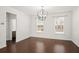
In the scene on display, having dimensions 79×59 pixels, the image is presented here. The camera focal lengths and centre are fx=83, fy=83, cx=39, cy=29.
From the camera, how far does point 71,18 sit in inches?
158

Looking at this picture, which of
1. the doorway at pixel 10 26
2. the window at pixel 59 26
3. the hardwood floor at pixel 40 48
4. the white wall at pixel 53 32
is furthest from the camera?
the doorway at pixel 10 26

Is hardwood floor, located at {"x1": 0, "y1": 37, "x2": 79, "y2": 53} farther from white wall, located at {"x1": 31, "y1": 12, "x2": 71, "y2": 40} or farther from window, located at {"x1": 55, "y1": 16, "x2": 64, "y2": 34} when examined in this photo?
window, located at {"x1": 55, "y1": 16, "x2": 64, "y2": 34}

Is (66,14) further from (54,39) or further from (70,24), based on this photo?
(54,39)

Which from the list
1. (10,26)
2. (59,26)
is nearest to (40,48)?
(59,26)

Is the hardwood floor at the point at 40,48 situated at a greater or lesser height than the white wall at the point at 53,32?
lesser

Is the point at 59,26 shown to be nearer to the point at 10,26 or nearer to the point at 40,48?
the point at 40,48

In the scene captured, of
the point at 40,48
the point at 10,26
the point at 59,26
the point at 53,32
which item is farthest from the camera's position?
the point at 10,26

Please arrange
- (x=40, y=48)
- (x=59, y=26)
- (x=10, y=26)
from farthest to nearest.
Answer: (x=10, y=26) → (x=59, y=26) → (x=40, y=48)

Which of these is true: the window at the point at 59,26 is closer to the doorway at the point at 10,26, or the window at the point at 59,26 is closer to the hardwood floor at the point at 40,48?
the hardwood floor at the point at 40,48

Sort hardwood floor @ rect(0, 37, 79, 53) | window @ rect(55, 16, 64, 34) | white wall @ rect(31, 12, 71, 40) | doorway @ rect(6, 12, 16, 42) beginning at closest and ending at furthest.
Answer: hardwood floor @ rect(0, 37, 79, 53) → window @ rect(55, 16, 64, 34) → white wall @ rect(31, 12, 71, 40) → doorway @ rect(6, 12, 16, 42)

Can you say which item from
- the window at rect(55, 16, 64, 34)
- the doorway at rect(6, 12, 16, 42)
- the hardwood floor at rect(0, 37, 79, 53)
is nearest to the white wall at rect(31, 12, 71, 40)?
the window at rect(55, 16, 64, 34)

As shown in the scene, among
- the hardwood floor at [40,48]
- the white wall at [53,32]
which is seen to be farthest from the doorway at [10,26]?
the hardwood floor at [40,48]
